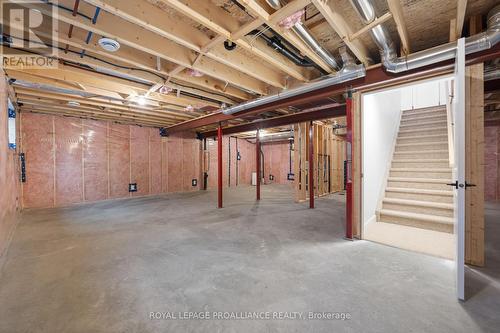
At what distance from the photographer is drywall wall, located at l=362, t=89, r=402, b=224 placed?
3.02 metres

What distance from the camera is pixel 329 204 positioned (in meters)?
5.24

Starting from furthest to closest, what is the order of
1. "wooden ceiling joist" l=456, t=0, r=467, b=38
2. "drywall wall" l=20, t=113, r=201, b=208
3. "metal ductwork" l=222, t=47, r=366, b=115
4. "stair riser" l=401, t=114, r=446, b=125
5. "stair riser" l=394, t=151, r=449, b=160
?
"drywall wall" l=20, t=113, r=201, b=208, "stair riser" l=401, t=114, r=446, b=125, "stair riser" l=394, t=151, r=449, b=160, "metal ductwork" l=222, t=47, r=366, b=115, "wooden ceiling joist" l=456, t=0, r=467, b=38

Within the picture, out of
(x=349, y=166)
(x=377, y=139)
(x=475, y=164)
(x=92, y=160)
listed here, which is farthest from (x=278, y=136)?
(x=475, y=164)

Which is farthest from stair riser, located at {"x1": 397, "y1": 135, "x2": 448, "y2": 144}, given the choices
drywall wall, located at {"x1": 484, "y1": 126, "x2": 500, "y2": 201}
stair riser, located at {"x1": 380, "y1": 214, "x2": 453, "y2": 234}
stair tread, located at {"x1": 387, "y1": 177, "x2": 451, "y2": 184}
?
drywall wall, located at {"x1": 484, "y1": 126, "x2": 500, "y2": 201}

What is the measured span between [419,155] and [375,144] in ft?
4.84

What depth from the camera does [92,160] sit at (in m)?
5.70

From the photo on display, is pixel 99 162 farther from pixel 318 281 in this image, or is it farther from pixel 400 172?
pixel 400 172

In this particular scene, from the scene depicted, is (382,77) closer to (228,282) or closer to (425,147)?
(425,147)

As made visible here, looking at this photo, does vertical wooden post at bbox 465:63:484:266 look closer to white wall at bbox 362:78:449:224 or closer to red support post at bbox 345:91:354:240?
white wall at bbox 362:78:449:224

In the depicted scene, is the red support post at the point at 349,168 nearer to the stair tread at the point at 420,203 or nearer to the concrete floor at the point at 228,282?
the concrete floor at the point at 228,282

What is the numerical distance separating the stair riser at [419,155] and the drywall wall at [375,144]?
0.59 feet

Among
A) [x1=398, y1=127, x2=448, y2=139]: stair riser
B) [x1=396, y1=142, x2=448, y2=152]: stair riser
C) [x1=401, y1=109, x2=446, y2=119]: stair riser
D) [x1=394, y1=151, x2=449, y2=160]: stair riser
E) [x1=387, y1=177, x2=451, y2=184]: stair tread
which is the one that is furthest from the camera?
[x1=401, y1=109, x2=446, y2=119]: stair riser

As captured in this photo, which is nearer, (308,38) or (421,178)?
(308,38)

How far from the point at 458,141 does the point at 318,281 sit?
1.55 m
